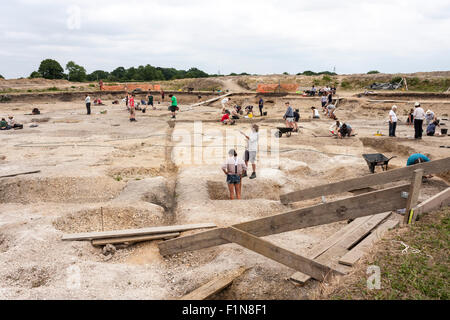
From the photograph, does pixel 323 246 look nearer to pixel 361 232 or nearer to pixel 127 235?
pixel 361 232

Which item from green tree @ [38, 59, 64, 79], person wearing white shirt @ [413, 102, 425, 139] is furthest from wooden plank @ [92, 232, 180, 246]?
green tree @ [38, 59, 64, 79]

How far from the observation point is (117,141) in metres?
15.2

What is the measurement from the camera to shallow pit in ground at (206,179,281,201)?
30.8 ft

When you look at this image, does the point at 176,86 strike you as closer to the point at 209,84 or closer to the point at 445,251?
the point at 209,84

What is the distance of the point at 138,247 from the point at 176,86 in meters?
44.9

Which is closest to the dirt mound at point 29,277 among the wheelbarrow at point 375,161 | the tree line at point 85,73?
the wheelbarrow at point 375,161

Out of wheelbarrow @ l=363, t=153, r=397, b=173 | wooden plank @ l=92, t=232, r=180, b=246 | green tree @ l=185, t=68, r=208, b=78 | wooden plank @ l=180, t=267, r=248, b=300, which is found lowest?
wooden plank @ l=180, t=267, r=248, b=300

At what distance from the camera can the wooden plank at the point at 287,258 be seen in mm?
4344

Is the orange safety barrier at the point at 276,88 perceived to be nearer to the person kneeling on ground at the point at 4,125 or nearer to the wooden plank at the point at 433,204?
the person kneeling on ground at the point at 4,125

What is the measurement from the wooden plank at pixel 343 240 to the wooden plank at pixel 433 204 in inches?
38.7

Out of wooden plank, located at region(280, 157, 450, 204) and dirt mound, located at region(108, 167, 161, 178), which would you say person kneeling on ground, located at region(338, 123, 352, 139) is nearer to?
dirt mound, located at region(108, 167, 161, 178)

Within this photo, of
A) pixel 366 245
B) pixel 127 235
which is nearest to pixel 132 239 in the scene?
pixel 127 235

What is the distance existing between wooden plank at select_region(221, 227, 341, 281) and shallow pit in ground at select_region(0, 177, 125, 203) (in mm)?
5340

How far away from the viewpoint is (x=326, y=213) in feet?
14.5
